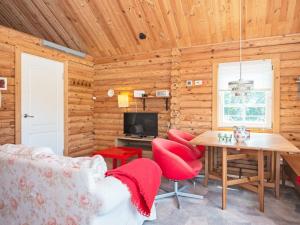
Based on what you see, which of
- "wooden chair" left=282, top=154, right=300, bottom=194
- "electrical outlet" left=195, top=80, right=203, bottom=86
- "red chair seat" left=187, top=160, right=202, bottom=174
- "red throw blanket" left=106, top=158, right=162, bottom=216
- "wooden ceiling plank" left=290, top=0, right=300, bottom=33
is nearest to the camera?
"red throw blanket" left=106, top=158, right=162, bottom=216

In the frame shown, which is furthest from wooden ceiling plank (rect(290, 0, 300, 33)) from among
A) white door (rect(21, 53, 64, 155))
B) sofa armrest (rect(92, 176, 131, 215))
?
white door (rect(21, 53, 64, 155))

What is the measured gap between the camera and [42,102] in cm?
414

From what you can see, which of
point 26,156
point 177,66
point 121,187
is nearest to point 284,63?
point 177,66

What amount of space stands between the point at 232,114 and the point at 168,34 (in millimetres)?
2059

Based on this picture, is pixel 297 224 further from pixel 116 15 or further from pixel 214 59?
pixel 116 15

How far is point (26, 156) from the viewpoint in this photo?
5.66 ft

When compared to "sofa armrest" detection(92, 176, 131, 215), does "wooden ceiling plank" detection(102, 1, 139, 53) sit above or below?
above

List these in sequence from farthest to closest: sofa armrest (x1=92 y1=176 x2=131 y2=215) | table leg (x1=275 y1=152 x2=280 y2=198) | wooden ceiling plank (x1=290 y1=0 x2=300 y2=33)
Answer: wooden ceiling plank (x1=290 y1=0 x2=300 y2=33) → table leg (x1=275 y1=152 x2=280 y2=198) → sofa armrest (x1=92 y1=176 x2=131 y2=215)

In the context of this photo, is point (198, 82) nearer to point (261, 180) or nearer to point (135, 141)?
point (135, 141)

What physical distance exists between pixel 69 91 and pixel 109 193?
3724 mm

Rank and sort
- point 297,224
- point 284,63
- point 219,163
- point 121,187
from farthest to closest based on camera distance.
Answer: point 219,163 < point 284,63 < point 297,224 < point 121,187

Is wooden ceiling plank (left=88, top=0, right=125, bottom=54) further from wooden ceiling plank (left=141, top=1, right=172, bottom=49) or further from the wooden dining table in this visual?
the wooden dining table

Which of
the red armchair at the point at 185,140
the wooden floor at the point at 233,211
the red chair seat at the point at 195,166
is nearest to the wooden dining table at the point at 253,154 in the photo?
the wooden floor at the point at 233,211

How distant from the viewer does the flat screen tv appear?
4.58m
